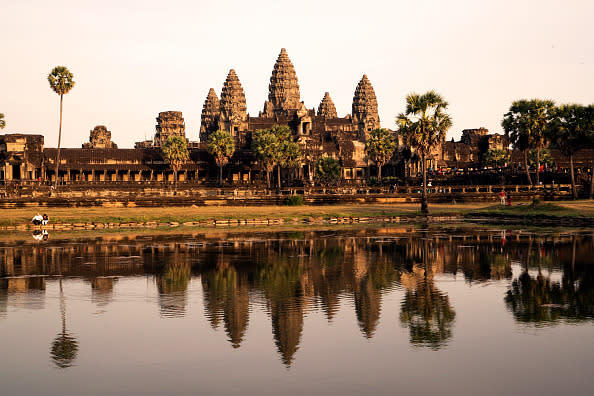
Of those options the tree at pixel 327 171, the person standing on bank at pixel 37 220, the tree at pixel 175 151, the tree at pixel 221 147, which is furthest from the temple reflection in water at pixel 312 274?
the tree at pixel 175 151

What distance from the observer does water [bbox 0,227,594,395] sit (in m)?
11.9

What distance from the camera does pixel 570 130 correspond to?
75.8 m

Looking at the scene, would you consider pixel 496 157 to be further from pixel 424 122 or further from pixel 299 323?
pixel 299 323

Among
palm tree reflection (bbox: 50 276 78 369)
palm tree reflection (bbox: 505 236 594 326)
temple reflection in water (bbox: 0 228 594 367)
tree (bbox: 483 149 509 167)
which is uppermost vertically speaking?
tree (bbox: 483 149 509 167)

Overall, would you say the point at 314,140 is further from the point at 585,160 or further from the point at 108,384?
the point at 108,384

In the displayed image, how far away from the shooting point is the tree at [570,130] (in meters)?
74.8

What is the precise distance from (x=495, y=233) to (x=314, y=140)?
4691 inches

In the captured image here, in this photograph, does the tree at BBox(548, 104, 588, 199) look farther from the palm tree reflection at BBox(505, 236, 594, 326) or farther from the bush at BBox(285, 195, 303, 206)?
the palm tree reflection at BBox(505, 236, 594, 326)

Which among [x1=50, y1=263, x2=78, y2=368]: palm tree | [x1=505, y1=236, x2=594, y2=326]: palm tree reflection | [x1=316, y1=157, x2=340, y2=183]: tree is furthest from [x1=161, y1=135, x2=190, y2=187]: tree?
[x1=50, y1=263, x2=78, y2=368]: palm tree

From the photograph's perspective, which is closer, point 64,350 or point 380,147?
point 64,350

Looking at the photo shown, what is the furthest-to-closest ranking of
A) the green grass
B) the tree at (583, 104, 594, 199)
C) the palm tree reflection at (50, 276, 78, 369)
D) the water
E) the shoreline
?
the tree at (583, 104, 594, 199)
the green grass
the shoreline
the palm tree reflection at (50, 276, 78, 369)
the water

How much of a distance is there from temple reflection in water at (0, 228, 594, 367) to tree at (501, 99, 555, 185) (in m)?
50.2

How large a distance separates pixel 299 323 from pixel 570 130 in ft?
219

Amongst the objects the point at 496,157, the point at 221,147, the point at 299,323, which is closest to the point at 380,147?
the point at 221,147
